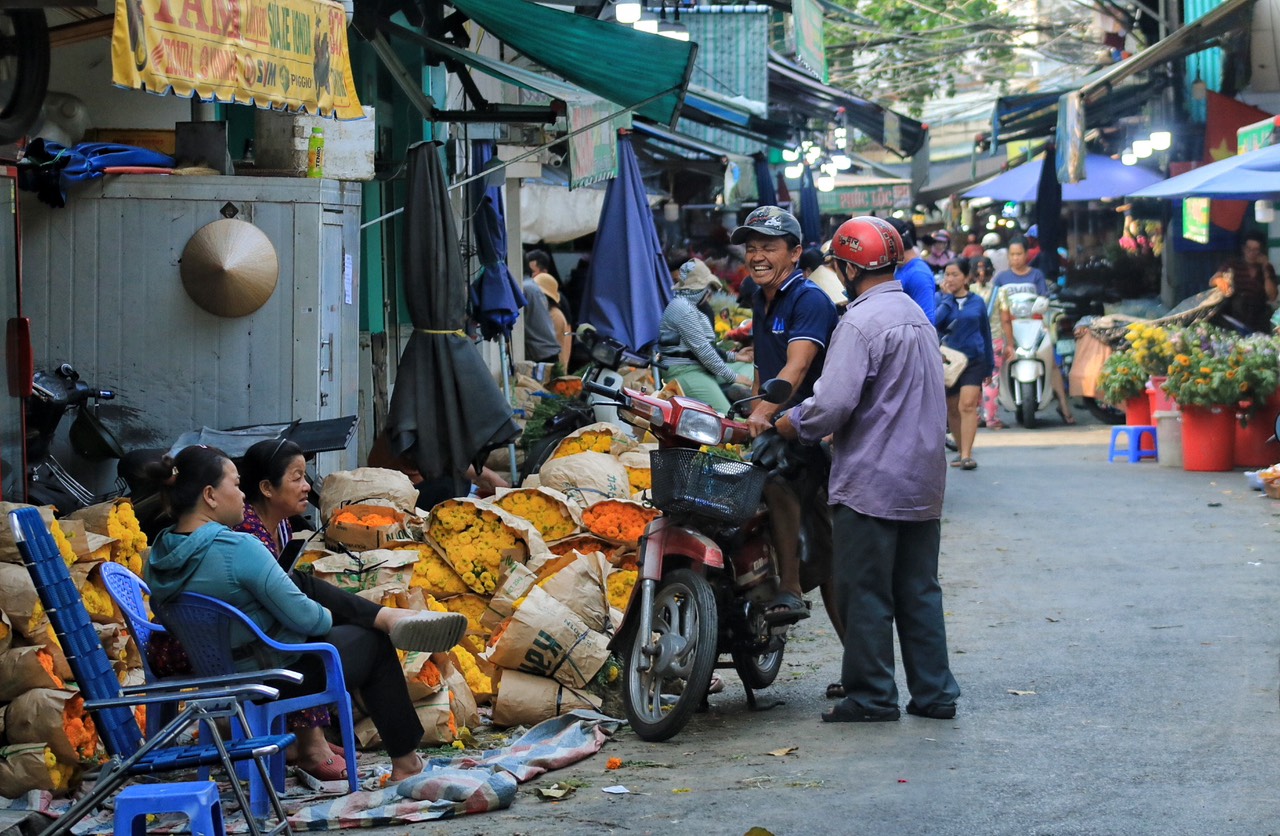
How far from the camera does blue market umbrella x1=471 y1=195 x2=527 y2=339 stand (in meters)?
12.6

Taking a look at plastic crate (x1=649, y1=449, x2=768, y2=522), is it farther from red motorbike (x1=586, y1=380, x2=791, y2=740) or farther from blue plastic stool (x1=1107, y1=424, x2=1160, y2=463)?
blue plastic stool (x1=1107, y1=424, x2=1160, y2=463)

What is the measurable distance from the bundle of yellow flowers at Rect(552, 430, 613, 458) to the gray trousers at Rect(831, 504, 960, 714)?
4035 millimetres

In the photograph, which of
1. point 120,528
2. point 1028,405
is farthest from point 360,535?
point 1028,405

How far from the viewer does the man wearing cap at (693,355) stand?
1302 cm

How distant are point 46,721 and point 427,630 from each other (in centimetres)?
131

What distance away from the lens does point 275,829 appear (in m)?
4.75

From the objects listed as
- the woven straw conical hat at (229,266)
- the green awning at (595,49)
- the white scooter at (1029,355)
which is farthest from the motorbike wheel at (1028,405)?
the woven straw conical hat at (229,266)

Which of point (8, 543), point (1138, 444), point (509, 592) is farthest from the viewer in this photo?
point (1138, 444)

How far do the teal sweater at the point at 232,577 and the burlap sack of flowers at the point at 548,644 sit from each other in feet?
4.60

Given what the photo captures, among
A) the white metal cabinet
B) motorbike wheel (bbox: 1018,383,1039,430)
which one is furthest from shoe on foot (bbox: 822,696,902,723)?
motorbike wheel (bbox: 1018,383,1039,430)

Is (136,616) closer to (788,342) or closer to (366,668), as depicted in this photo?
(366,668)

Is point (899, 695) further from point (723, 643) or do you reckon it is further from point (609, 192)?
point (609, 192)

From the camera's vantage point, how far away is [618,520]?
8500 mm

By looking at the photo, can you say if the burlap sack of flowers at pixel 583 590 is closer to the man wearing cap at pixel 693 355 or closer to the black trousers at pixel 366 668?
the black trousers at pixel 366 668
